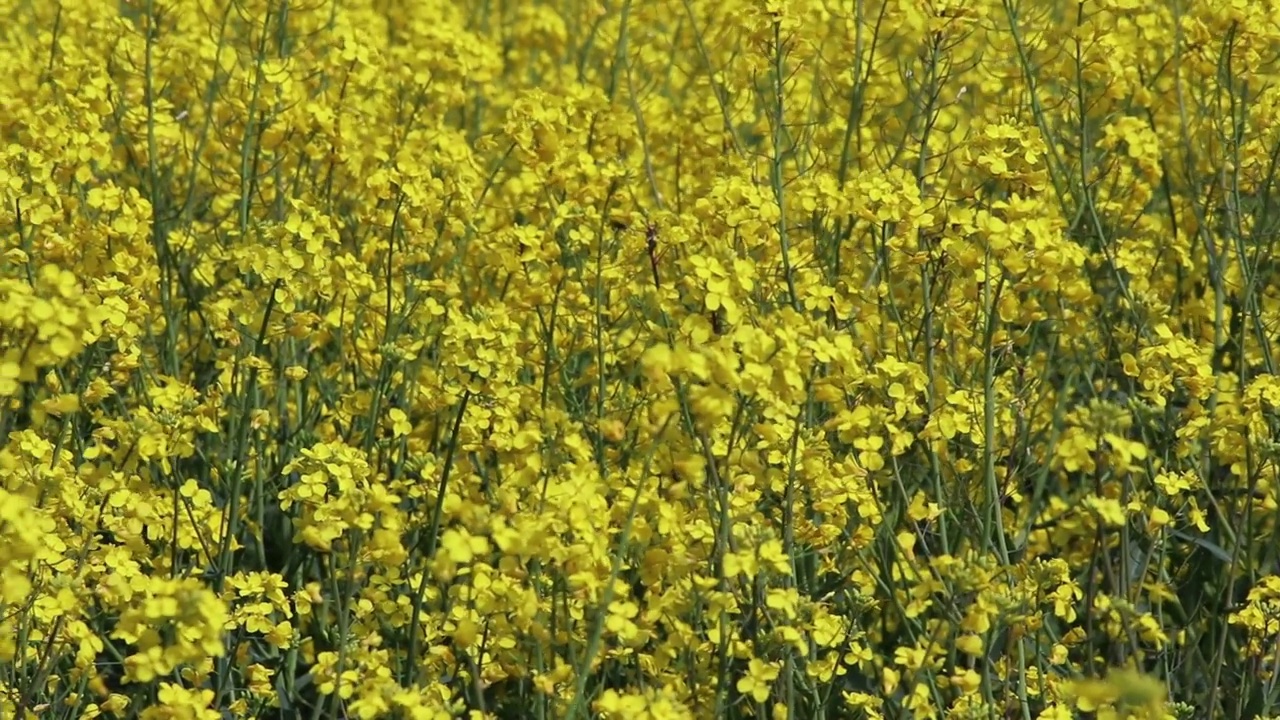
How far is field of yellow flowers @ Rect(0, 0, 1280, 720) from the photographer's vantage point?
3.12 metres

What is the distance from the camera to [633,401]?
416 centimetres

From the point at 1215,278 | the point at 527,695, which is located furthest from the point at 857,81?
the point at 527,695

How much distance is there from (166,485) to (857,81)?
1966 mm

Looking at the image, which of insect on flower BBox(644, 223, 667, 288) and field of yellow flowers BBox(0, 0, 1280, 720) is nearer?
field of yellow flowers BBox(0, 0, 1280, 720)

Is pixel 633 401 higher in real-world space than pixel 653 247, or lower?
lower

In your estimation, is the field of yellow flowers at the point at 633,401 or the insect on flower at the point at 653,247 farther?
the insect on flower at the point at 653,247

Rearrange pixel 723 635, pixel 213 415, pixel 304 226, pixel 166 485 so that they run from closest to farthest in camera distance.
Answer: pixel 723 635 < pixel 304 226 < pixel 213 415 < pixel 166 485

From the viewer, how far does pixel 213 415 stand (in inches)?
158

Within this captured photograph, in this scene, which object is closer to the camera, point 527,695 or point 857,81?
point 527,695

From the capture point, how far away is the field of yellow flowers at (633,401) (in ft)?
10.3

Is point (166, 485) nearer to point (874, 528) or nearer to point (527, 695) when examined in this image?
point (527, 695)

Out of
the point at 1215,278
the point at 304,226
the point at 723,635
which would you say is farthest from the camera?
the point at 1215,278

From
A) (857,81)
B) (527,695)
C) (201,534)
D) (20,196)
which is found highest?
(857,81)

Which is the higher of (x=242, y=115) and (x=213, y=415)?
(x=242, y=115)
